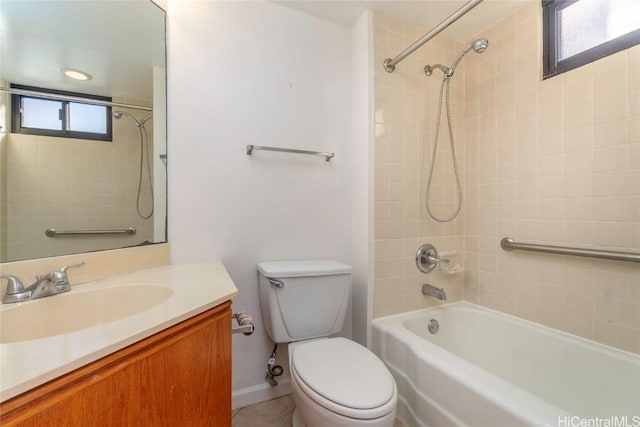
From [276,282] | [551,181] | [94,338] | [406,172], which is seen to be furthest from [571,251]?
[94,338]

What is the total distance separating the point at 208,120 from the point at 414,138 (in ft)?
3.87

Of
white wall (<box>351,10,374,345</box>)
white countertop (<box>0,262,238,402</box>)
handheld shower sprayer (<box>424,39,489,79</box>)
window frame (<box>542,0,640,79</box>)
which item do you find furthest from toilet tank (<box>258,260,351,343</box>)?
window frame (<box>542,0,640,79</box>)

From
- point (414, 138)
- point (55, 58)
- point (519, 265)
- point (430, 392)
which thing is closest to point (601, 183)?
point (519, 265)

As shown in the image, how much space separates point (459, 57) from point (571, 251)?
1.10 m

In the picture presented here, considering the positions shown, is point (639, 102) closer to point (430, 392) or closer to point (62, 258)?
point (430, 392)

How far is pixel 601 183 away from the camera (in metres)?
1.25

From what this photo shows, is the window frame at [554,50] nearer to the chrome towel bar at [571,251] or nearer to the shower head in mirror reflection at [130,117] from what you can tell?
the chrome towel bar at [571,251]

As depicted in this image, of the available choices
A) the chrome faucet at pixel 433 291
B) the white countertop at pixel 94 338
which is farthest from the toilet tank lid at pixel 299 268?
the chrome faucet at pixel 433 291

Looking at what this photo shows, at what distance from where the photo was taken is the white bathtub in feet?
3.05

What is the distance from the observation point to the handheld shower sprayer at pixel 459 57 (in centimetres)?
131

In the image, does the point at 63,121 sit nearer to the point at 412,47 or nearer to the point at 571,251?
the point at 412,47

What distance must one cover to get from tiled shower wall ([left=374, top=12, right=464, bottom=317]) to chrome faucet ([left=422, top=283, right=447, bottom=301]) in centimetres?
3

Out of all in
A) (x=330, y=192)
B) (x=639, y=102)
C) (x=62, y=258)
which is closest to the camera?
(x=62, y=258)

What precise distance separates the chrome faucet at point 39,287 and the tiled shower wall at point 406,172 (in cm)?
135
